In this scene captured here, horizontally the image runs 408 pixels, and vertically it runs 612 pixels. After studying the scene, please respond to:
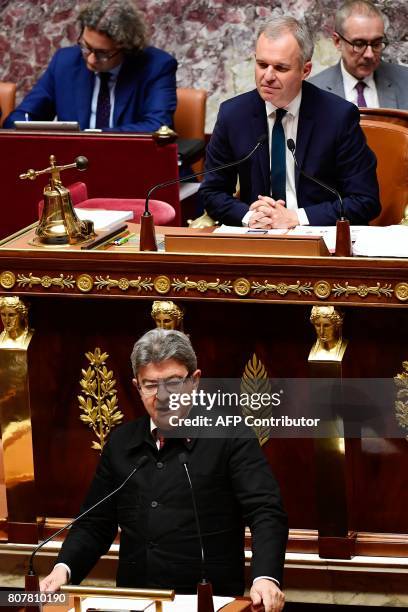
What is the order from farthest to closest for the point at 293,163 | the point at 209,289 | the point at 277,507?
the point at 293,163
the point at 209,289
the point at 277,507

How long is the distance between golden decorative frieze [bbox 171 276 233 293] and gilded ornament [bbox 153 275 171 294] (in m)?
0.02

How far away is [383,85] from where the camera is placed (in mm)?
6137

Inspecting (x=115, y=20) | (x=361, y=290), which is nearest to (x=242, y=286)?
(x=361, y=290)

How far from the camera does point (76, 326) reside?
4.01 m

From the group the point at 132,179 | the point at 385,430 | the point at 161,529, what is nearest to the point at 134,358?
the point at 161,529

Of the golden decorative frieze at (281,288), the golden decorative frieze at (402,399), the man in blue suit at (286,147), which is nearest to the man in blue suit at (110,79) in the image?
the man in blue suit at (286,147)

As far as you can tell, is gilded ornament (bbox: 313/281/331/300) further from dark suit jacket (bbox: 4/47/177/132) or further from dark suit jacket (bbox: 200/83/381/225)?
dark suit jacket (bbox: 4/47/177/132)

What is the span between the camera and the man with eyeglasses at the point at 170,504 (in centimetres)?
320

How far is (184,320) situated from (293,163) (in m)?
0.73

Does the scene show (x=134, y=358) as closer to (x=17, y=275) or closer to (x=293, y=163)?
(x=17, y=275)

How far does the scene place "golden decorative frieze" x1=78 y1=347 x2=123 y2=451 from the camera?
400cm

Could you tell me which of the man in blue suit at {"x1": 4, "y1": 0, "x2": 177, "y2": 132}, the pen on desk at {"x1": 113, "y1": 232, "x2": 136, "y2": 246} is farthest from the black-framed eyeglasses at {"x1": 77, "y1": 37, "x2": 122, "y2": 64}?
the pen on desk at {"x1": 113, "y1": 232, "x2": 136, "y2": 246}

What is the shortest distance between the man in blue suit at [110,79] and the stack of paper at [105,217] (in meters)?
2.18

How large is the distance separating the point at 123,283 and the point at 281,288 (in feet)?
1.45
